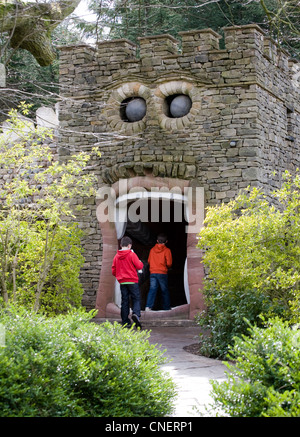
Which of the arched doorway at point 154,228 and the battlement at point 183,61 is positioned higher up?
the battlement at point 183,61

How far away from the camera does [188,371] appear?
612 cm

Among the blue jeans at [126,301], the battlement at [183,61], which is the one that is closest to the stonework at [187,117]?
the battlement at [183,61]

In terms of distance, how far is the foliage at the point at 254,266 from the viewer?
6.88 metres

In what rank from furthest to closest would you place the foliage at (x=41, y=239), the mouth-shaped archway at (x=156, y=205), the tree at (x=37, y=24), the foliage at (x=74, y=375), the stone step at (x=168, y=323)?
the mouth-shaped archway at (x=156, y=205) < the stone step at (x=168, y=323) < the tree at (x=37, y=24) < the foliage at (x=41, y=239) < the foliage at (x=74, y=375)

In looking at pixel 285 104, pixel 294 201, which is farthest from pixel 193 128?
pixel 294 201

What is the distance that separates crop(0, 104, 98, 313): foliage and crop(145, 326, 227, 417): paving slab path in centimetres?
166

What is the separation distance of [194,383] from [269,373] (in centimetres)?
167

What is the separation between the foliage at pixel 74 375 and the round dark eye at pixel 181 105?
6327 mm

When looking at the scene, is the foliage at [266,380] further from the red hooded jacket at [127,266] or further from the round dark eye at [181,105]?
the round dark eye at [181,105]

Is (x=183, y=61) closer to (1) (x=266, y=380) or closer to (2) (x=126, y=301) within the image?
(2) (x=126, y=301)

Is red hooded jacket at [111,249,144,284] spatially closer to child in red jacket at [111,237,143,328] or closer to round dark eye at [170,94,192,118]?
child in red jacket at [111,237,143,328]

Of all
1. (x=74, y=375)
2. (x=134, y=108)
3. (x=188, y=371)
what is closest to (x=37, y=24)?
(x=134, y=108)

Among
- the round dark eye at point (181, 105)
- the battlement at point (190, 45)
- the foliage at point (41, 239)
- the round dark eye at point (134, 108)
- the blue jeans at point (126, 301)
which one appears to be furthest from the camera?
A: the round dark eye at point (134, 108)
